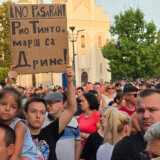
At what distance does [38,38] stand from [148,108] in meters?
2.21

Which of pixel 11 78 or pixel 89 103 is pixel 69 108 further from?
pixel 89 103

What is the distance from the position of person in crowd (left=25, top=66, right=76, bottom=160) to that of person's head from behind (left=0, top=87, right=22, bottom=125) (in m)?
0.68

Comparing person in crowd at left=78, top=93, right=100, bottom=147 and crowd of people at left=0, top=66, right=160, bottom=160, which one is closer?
crowd of people at left=0, top=66, right=160, bottom=160

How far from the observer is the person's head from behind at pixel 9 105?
138 inches

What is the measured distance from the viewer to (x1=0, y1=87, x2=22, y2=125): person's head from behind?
11.5ft

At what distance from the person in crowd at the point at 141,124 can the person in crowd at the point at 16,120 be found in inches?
34.7

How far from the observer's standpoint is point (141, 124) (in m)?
3.32

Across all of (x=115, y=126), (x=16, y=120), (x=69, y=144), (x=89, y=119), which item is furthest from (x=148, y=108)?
(x=89, y=119)

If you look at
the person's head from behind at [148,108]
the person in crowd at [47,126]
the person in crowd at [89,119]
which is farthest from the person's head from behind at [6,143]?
the person in crowd at [89,119]

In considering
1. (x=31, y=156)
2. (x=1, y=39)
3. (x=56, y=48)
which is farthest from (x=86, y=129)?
(x=1, y=39)

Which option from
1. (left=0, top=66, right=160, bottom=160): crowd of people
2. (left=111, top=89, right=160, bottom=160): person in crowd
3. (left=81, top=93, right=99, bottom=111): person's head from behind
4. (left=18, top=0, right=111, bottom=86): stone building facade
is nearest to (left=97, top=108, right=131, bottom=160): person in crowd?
(left=0, top=66, right=160, bottom=160): crowd of people

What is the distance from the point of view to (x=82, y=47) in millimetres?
64125

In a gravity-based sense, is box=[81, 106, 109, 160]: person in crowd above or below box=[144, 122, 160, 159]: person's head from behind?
below

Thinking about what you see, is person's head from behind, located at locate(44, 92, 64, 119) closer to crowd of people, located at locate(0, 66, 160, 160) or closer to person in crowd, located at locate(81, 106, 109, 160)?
crowd of people, located at locate(0, 66, 160, 160)
